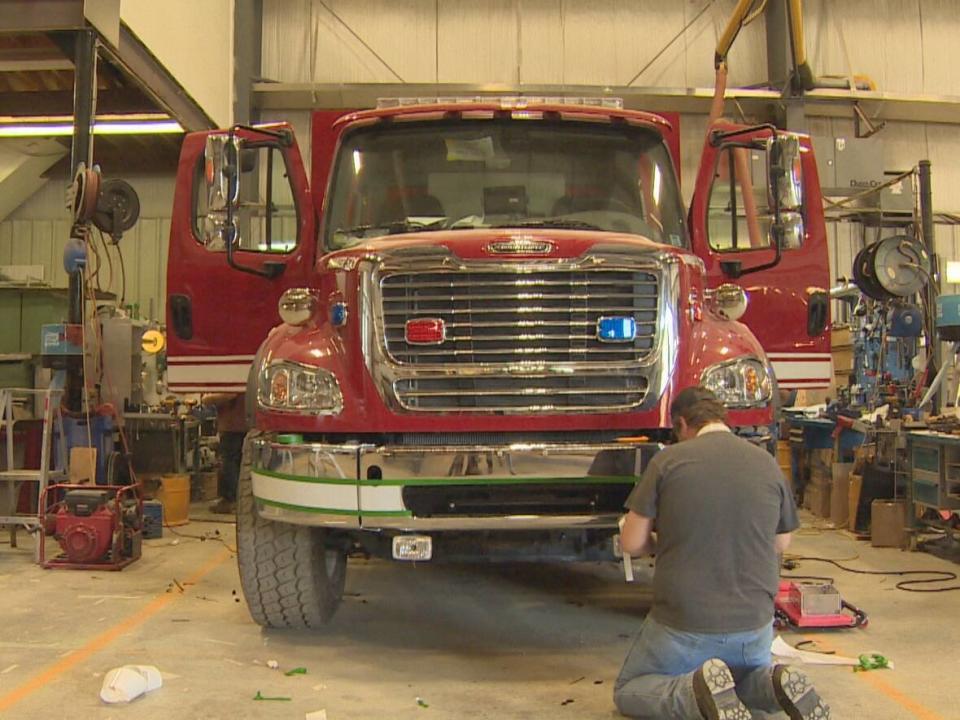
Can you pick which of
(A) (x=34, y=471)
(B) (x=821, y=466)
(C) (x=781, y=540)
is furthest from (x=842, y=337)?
(A) (x=34, y=471)

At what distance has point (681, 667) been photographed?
333 cm

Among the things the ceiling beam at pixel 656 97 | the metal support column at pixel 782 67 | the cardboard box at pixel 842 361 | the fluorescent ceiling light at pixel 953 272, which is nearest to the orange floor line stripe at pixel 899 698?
the cardboard box at pixel 842 361

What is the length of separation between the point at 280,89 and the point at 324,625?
36.1 feet

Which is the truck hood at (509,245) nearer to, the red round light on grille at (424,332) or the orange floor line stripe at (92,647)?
the red round light on grille at (424,332)

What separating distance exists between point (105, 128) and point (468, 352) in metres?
11.0

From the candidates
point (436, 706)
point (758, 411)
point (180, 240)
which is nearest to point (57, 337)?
point (180, 240)

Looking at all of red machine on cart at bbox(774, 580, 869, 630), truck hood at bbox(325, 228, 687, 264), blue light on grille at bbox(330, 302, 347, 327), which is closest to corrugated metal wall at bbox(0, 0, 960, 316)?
red machine on cart at bbox(774, 580, 869, 630)

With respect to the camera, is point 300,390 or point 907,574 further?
point 907,574

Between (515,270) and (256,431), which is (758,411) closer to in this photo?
(515,270)

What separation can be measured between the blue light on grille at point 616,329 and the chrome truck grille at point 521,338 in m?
0.03

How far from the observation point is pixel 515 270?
4008mm

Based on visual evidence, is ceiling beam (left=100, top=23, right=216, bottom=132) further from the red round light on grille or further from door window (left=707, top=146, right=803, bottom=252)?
the red round light on grille

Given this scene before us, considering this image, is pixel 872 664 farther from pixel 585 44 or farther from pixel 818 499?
pixel 585 44

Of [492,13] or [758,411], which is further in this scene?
[492,13]
